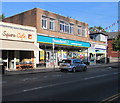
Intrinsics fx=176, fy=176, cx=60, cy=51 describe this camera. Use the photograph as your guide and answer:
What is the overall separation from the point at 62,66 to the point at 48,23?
933 cm

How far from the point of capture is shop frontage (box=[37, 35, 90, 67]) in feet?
81.9

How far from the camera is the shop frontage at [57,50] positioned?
2497 cm

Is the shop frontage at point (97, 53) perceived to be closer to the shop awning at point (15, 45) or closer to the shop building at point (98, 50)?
the shop building at point (98, 50)

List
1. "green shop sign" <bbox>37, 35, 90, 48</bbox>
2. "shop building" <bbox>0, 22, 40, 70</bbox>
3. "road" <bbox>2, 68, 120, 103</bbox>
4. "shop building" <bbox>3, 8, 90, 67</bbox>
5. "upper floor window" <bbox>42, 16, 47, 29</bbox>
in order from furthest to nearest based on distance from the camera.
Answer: "upper floor window" <bbox>42, 16, 47, 29</bbox>
"shop building" <bbox>3, 8, 90, 67</bbox>
"green shop sign" <bbox>37, 35, 90, 48</bbox>
"shop building" <bbox>0, 22, 40, 70</bbox>
"road" <bbox>2, 68, 120, 103</bbox>

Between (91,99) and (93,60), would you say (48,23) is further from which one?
(91,99)

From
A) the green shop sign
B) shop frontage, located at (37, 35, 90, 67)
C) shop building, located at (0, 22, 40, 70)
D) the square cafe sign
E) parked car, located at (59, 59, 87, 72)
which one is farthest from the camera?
shop frontage, located at (37, 35, 90, 67)

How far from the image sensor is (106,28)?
3153cm

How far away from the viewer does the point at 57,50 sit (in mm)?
28531

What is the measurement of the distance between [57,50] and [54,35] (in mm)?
2660

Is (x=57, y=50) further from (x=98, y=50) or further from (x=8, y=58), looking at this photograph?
(x=98, y=50)

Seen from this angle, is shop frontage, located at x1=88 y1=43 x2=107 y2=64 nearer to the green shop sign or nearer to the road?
the green shop sign

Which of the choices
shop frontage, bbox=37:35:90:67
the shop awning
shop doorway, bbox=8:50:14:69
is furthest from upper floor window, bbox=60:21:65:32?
shop doorway, bbox=8:50:14:69

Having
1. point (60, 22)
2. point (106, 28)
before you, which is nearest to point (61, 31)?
point (60, 22)

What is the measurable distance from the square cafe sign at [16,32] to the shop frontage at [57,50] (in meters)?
1.43
